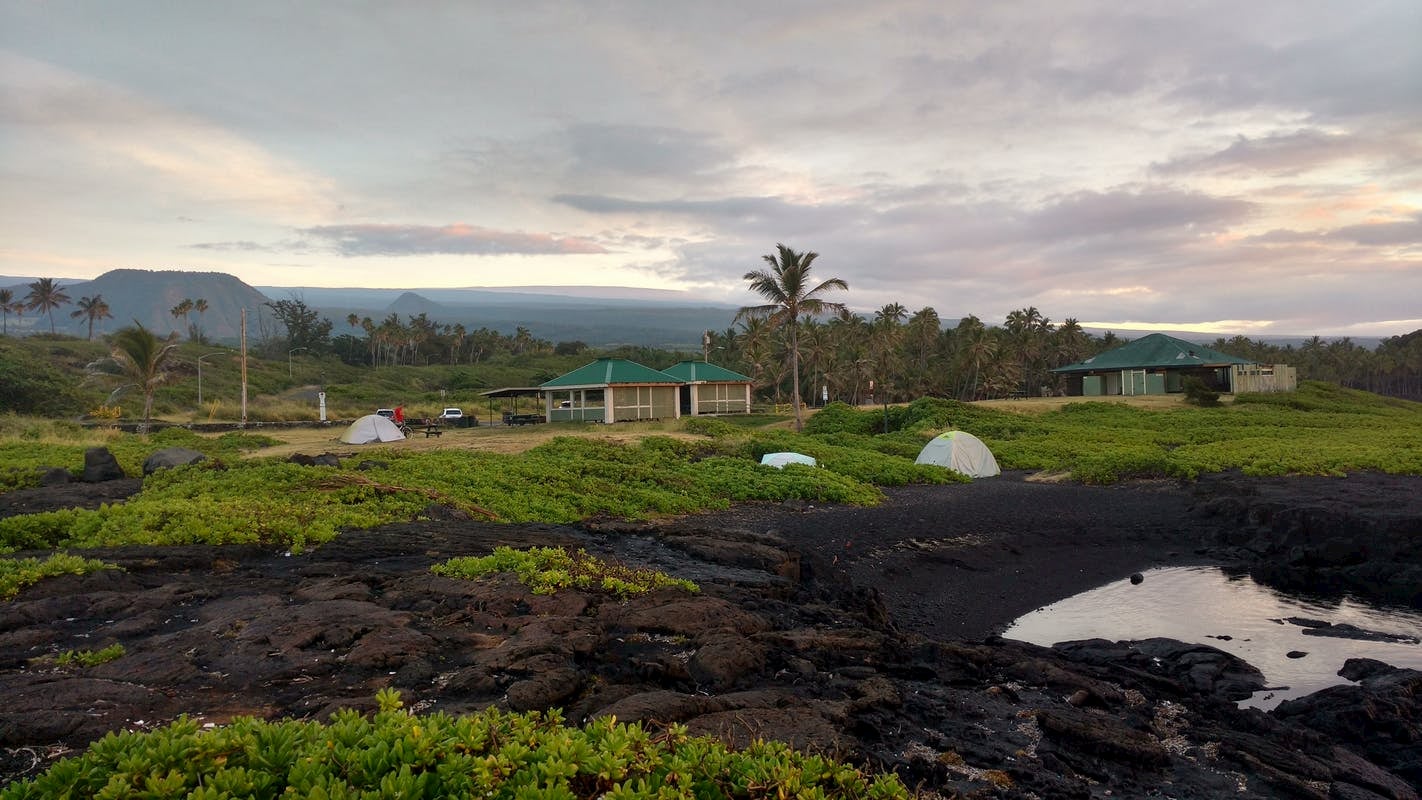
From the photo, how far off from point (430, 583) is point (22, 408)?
49234 millimetres

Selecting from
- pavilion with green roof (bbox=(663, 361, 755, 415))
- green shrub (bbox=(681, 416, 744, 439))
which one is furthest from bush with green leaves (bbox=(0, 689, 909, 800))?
pavilion with green roof (bbox=(663, 361, 755, 415))

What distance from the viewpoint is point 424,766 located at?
4.13 meters

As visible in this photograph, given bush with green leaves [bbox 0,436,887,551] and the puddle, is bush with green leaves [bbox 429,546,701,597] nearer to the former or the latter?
bush with green leaves [bbox 0,436,887,551]

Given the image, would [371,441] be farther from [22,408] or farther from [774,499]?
[22,408]

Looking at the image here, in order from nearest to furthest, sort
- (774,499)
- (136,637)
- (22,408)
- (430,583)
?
(136,637)
(430,583)
(774,499)
(22,408)

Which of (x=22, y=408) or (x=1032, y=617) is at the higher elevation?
(x=22, y=408)

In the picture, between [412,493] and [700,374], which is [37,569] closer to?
[412,493]

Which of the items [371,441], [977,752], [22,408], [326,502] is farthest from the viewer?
[22,408]

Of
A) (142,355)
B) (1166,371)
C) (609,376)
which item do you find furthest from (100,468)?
(1166,371)

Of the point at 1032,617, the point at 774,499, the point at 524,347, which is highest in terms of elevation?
the point at 524,347

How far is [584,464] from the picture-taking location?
21.2 m

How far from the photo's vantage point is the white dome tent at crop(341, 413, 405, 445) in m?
31.3

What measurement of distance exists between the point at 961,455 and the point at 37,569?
1028 inches

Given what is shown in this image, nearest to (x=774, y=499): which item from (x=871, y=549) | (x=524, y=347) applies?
(x=871, y=549)
